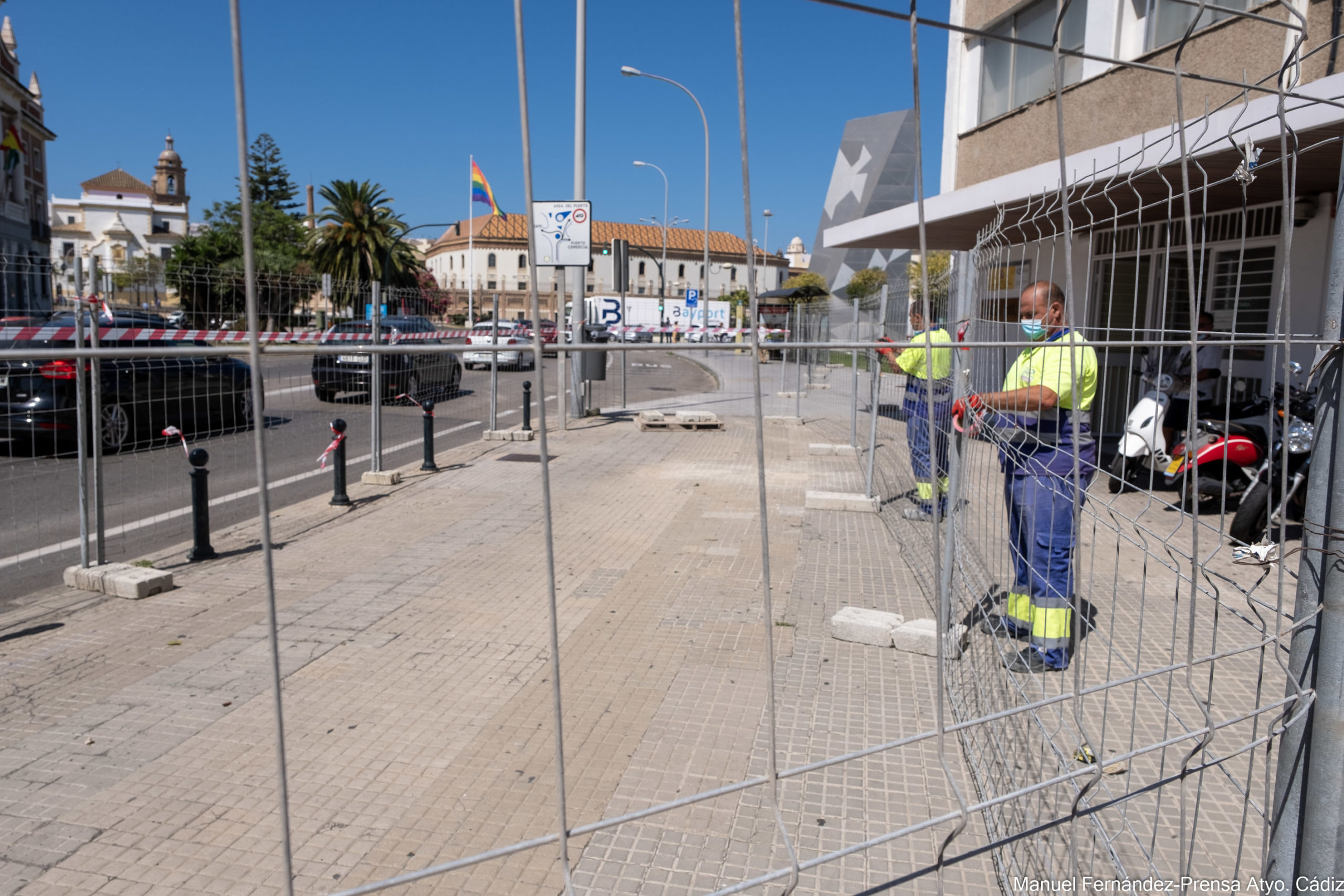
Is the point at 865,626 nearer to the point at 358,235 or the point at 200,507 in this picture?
the point at 200,507

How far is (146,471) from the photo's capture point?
6.58 meters

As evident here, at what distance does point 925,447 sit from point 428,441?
209 inches

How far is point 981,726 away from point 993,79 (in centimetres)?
1378

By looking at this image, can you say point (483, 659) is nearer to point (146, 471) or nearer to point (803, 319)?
point (146, 471)

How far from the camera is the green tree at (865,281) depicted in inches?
2004

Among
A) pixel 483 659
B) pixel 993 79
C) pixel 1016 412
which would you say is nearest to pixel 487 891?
pixel 483 659

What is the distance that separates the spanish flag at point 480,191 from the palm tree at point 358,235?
2145 centimetres

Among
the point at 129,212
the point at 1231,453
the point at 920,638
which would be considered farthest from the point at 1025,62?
the point at 129,212

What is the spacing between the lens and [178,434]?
636 cm

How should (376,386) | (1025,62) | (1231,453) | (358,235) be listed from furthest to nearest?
(358,235), (1025,62), (376,386), (1231,453)

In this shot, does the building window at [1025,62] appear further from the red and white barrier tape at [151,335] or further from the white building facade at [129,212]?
the white building facade at [129,212]

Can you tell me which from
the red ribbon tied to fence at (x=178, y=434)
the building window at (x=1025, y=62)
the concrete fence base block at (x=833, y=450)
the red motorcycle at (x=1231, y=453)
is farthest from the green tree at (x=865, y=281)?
the red ribbon tied to fence at (x=178, y=434)

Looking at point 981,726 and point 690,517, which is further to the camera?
point 690,517

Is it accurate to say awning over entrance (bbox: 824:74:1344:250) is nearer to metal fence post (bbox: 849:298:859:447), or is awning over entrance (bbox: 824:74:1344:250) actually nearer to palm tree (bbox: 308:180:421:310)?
metal fence post (bbox: 849:298:859:447)
